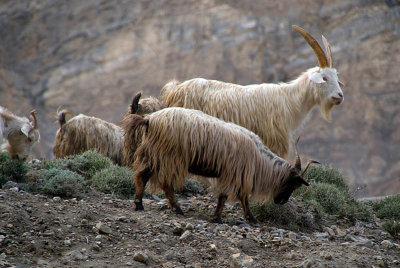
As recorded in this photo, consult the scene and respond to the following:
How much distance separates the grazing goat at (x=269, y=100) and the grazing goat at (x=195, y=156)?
1132 millimetres

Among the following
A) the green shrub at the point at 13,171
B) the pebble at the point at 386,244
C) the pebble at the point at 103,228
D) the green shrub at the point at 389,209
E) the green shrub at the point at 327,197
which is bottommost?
the green shrub at the point at 389,209

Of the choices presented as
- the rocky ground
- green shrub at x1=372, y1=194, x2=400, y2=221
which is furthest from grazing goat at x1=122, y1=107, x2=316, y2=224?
green shrub at x1=372, y1=194, x2=400, y2=221

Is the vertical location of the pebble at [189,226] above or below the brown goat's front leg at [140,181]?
below

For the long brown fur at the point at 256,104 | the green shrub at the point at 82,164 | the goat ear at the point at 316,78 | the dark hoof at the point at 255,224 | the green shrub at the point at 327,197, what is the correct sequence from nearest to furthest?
the dark hoof at the point at 255,224 → the green shrub at the point at 82,164 → the long brown fur at the point at 256,104 → the goat ear at the point at 316,78 → the green shrub at the point at 327,197

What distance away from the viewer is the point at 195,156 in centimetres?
627

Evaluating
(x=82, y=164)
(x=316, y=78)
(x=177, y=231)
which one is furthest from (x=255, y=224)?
(x=82, y=164)

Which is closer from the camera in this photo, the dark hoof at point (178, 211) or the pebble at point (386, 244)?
the dark hoof at point (178, 211)

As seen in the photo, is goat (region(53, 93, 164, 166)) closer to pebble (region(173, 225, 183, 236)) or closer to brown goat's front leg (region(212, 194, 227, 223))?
brown goat's front leg (region(212, 194, 227, 223))

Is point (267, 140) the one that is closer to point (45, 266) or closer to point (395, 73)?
point (45, 266)

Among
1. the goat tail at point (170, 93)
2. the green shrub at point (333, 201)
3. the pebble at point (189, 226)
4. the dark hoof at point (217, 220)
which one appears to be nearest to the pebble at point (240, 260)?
the pebble at point (189, 226)

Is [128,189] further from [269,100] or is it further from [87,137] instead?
[269,100]

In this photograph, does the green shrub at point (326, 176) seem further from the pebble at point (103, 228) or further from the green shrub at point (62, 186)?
the pebble at point (103, 228)

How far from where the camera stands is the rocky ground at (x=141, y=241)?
479 centimetres

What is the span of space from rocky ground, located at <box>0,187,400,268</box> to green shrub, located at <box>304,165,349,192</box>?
107 inches
